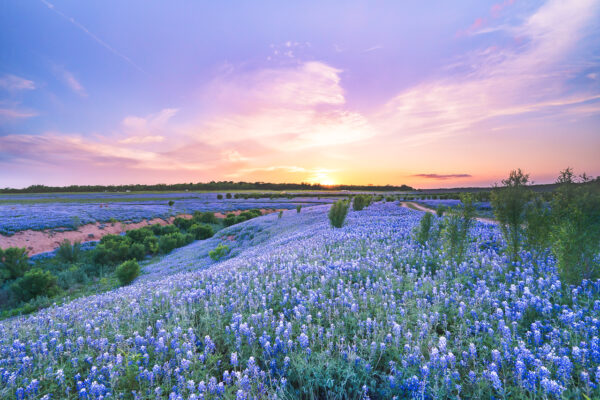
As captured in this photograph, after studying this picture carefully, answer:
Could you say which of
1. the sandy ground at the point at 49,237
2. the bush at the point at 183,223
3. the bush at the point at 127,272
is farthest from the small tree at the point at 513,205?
the bush at the point at 183,223

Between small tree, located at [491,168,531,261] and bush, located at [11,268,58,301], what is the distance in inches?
800

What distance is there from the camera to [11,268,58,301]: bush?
13577mm

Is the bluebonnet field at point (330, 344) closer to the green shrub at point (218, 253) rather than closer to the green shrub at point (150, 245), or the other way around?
the green shrub at point (218, 253)

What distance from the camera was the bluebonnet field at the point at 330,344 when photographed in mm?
2893

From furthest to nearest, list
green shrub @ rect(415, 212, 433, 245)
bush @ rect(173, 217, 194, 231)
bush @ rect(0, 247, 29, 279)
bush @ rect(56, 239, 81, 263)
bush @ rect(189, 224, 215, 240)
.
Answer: bush @ rect(173, 217, 194, 231), bush @ rect(189, 224, 215, 240), bush @ rect(56, 239, 81, 263), bush @ rect(0, 247, 29, 279), green shrub @ rect(415, 212, 433, 245)

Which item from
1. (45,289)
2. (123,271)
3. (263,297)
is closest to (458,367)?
(263,297)

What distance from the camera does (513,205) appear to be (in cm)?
704

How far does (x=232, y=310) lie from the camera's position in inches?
190

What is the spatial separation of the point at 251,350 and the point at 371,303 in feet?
7.20

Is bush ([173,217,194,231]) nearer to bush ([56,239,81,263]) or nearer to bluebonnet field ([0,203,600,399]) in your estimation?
bush ([56,239,81,263])

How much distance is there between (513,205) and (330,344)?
6.67 meters

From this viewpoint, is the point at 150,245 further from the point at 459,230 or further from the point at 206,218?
the point at 459,230

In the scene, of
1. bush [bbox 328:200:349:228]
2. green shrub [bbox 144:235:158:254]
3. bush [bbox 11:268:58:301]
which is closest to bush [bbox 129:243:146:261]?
green shrub [bbox 144:235:158:254]

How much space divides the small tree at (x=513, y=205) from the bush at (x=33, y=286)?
2033 centimetres
